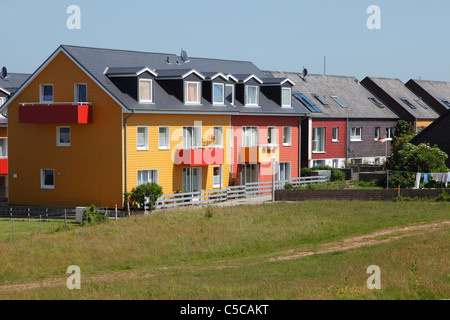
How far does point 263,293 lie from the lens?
16109 mm

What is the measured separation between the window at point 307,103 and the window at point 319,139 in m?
1.58

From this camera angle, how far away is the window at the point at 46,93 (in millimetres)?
41250

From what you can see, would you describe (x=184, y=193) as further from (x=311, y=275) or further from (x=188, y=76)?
(x=311, y=275)

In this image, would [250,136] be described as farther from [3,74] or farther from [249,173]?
[3,74]

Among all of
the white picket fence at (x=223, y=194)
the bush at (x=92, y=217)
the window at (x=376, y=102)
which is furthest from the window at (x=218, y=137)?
the window at (x=376, y=102)

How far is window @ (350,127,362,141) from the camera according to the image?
189 ft

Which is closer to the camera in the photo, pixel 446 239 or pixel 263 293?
pixel 263 293

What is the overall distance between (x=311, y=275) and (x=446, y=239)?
269 inches

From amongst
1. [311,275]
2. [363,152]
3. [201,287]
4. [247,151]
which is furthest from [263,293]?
[363,152]

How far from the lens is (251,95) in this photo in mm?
47438

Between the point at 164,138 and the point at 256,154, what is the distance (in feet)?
25.4

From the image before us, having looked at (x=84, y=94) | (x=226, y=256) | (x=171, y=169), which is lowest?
(x=226, y=256)

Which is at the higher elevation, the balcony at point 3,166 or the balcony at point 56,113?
the balcony at point 56,113

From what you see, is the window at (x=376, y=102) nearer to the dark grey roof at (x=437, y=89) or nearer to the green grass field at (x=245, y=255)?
the dark grey roof at (x=437, y=89)
